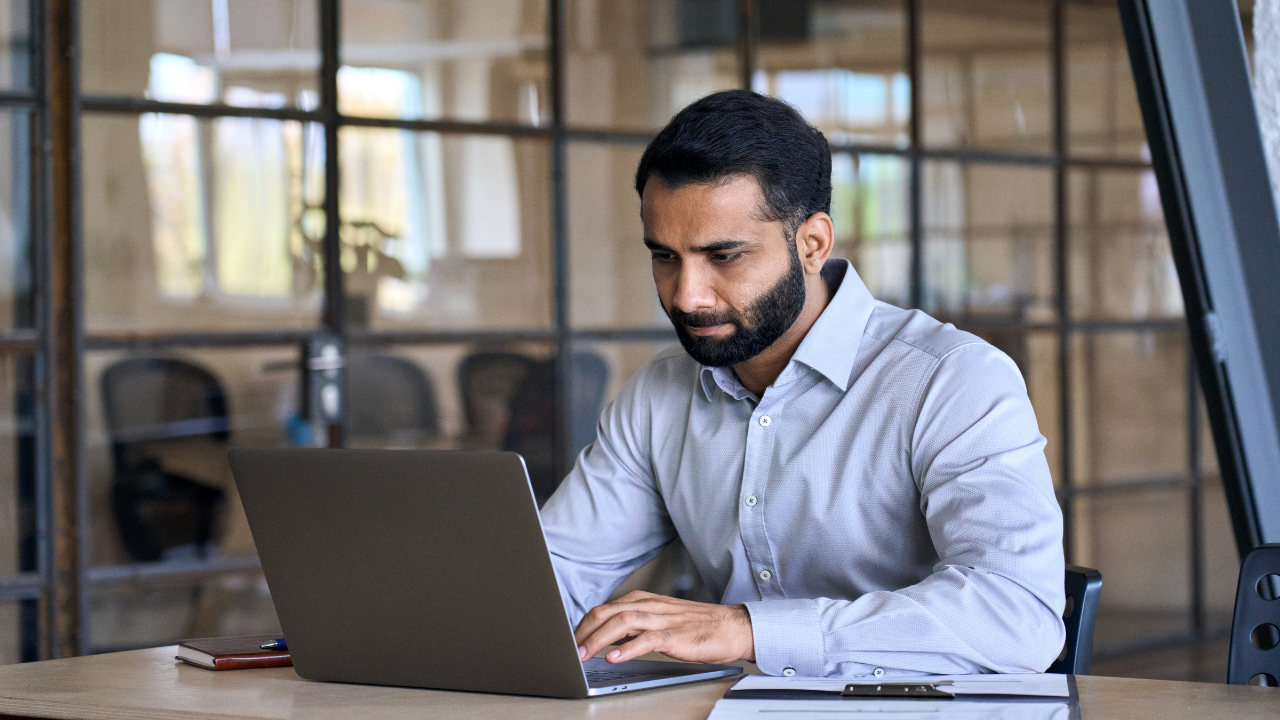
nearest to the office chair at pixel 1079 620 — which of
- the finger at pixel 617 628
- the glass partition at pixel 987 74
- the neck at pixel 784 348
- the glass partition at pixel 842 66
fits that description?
the neck at pixel 784 348

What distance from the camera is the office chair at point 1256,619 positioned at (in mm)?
1467

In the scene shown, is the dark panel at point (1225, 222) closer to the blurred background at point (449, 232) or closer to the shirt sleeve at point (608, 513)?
the shirt sleeve at point (608, 513)

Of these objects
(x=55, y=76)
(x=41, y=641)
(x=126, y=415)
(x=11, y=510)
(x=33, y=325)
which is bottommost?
(x=41, y=641)

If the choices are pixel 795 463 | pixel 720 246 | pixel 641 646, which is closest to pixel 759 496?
pixel 795 463

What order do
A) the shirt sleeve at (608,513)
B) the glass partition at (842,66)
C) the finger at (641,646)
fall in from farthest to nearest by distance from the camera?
1. the glass partition at (842,66)
2. the shirt sleeve at (608,513)
3. the finger at (641,646)

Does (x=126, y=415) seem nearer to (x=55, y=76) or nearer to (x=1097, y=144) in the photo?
(x=55, y=76)

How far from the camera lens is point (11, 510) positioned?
2840 mm

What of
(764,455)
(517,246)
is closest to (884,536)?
(764,455)

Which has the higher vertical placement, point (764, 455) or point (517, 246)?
point (517, 246)

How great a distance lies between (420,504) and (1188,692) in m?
0.78

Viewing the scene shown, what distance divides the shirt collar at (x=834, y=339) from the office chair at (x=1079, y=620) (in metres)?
0.38

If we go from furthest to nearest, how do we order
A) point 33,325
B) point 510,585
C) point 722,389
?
point 33,325
point 722,389
point 510,585

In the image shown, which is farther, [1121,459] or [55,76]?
[1121,459]


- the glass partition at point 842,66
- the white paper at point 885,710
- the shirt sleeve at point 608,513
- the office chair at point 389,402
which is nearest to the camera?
the white paper at point 885,710
